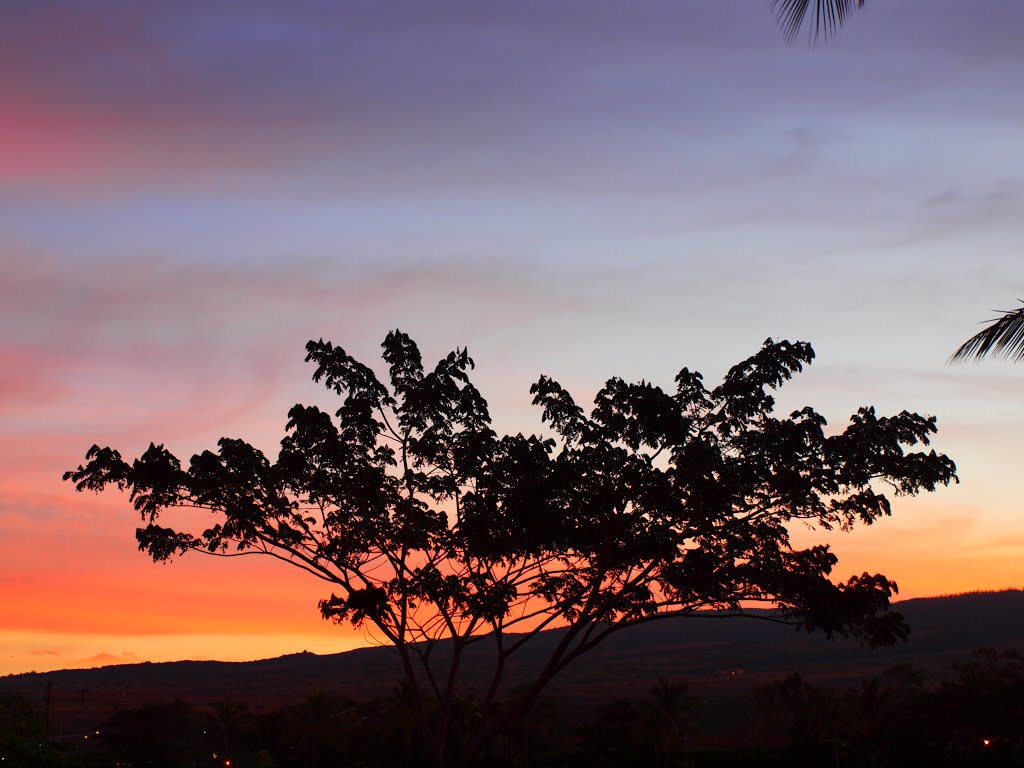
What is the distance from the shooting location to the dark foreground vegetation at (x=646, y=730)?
66312mm

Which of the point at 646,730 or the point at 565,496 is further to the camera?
the point at 646,730

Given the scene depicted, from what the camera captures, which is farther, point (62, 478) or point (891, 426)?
point (62, 478)

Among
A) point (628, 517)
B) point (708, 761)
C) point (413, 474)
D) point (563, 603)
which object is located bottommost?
point (708, 761)

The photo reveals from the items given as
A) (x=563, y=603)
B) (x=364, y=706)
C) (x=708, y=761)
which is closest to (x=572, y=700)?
(x=364, y=706)

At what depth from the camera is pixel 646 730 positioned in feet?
268

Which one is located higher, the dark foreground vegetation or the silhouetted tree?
the silhouetted tree

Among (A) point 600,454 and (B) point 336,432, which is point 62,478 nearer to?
(B) point 336,432

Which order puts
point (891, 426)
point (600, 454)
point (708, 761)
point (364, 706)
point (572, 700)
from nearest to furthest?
point (891, 426)
point (600, 454)
point (708, 761)
point (364, 706)
point (572, 700)

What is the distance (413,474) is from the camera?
27.2 m

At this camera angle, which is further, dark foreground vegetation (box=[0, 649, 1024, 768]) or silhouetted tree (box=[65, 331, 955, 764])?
dark foreground vegetation (box=[0, 649, 1024, 768])

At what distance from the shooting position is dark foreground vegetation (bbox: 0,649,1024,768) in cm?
6631

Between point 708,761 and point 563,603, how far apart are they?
38897 millimetres

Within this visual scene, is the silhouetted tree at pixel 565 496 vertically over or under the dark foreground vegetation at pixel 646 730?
over

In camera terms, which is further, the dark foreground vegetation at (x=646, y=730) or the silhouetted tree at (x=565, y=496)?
the dark foreground vegetation at (x=646, y=730)
